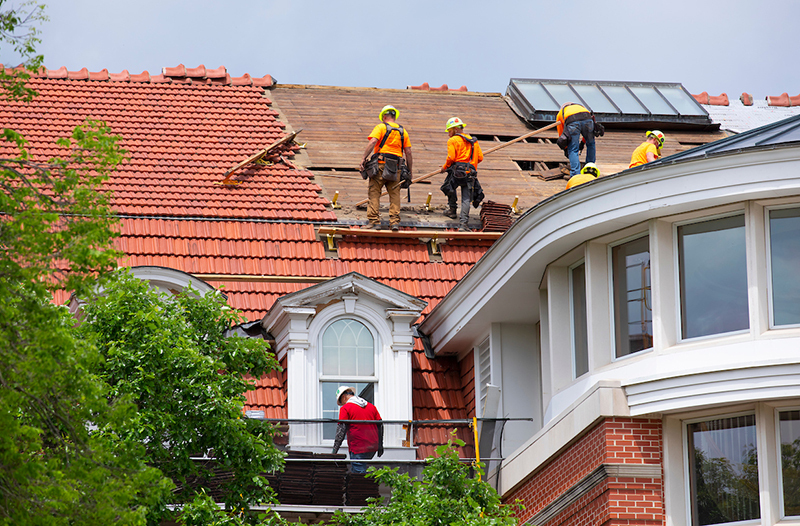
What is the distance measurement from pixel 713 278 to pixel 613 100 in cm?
1454

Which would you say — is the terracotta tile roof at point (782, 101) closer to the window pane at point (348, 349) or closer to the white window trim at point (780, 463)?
the window pane at point (348, 349)

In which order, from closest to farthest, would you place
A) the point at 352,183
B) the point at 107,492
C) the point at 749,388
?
the point at 107,492
the point at 749,388
the point at 352,183

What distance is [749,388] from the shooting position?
12094 millimetres

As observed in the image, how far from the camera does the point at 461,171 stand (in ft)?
67.2

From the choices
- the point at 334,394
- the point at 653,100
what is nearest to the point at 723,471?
the point at 334,394

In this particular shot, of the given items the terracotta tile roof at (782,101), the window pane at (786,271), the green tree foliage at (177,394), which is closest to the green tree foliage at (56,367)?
the green tree foliage at (177,394)

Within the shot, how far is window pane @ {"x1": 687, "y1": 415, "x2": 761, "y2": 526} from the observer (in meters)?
12.2

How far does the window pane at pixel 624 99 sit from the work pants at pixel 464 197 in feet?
22.7

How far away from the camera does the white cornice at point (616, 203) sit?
12.4 meters

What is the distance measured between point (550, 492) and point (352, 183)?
927 centimetres

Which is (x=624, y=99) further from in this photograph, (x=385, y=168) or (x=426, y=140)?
(x=385, y=168)

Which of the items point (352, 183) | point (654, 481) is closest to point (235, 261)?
point (352, 183)

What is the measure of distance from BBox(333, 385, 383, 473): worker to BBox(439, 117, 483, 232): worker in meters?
5.45

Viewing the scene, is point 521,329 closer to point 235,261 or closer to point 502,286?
point 502,286
